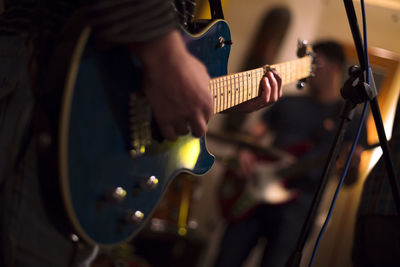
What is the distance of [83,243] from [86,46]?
0.96 ft

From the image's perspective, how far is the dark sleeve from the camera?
1.62 ft

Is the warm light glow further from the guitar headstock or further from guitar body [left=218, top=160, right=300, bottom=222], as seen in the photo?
guitar body [left=218, top=160, right=300, bottom=222]

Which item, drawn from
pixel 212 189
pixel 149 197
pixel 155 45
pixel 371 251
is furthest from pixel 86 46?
pixel 212 189

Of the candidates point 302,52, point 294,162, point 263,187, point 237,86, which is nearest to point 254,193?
point 263,187

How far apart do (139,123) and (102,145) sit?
76mm

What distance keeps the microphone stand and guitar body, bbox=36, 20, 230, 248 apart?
12.0 inches

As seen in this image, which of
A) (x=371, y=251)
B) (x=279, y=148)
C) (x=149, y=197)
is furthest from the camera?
(x=279, y=148)

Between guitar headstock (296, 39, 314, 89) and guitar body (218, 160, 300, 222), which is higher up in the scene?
guitar headstock (296, 39, 314, 89)

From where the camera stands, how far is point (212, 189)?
3.38m

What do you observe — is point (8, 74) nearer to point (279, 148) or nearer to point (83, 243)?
point (83, 243)

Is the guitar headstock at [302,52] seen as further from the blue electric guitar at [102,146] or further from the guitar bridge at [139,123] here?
the guitar bridge at [139,123]

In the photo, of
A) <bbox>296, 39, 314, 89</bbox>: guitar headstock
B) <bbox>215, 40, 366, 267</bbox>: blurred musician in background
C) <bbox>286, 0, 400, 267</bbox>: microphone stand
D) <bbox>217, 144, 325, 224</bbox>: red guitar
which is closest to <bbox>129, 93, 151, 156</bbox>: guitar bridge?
<bbox>286, 0, 400, 267</bbox>: microphone stand

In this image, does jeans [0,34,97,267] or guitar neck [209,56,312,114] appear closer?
jeans [0,34,97,267]

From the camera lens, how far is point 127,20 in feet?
1.65
